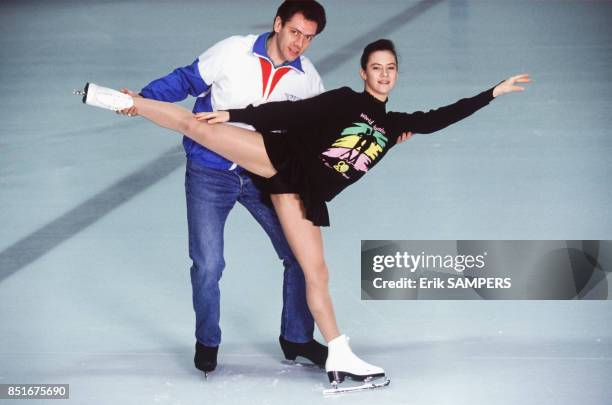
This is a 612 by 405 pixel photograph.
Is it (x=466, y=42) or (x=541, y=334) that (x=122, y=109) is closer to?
(x=541, y=334)

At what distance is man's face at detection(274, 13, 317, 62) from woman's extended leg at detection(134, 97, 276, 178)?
0.32 meters

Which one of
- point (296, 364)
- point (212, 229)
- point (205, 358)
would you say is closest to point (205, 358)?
point (205, 358)

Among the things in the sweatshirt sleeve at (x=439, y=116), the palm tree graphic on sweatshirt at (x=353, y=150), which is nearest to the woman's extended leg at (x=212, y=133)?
the palm tree graphic on sweatshirt at (x=353, y=150)

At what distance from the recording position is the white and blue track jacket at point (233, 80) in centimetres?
373

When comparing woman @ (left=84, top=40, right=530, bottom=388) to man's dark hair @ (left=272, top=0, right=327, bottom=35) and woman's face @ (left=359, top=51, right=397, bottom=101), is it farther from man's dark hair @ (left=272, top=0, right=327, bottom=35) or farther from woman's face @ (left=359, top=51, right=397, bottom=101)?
man's dark hair @ (left=272, top=0, right=327, bottom=35)

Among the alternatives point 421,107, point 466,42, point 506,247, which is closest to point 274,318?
point 506,247

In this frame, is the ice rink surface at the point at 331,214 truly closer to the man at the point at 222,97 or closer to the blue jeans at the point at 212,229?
the blue jeans at the point at 212,229

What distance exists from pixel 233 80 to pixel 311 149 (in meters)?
0.36

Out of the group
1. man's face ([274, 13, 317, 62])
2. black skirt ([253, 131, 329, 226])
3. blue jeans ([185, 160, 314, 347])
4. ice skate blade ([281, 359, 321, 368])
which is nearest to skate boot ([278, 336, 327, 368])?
ice skate blade ([281, 359, 321, 368])

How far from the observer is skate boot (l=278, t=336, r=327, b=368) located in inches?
154

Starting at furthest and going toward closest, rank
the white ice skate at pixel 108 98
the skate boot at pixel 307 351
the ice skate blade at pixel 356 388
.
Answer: the skate boot at pixel 307 351 → the ice skate blade at pixel 356 388 → the white ice skate at pixel 108 98

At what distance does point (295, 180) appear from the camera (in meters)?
3.68

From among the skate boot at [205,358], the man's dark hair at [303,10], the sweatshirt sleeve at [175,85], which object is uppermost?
the man's dark hair at [303,10]

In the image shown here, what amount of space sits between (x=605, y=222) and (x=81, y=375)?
2611 mm
